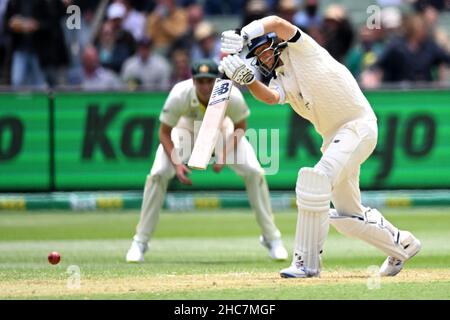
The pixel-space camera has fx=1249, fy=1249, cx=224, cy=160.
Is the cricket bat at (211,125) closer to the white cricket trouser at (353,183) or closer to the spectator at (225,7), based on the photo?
the white cricket trouser at (353,183)

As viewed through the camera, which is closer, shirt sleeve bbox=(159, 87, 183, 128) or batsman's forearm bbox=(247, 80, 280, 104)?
batsman's forearm bbox=(247, 80, 280, 104)

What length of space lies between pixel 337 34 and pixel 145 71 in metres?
2.96

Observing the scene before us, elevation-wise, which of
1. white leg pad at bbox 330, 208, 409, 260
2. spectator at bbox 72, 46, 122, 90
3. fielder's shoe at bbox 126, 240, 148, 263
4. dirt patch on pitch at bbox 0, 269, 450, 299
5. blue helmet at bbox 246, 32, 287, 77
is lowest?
fielder's shoe at bbox 126, 240, 148, 263

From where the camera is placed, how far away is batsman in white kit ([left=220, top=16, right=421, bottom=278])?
30.0 feet

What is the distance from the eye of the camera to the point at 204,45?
1925 centimetres

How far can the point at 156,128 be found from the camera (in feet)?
56.8

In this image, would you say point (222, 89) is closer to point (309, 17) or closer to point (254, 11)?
point (254, 11)

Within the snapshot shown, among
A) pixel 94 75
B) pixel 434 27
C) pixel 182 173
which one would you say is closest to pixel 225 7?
pixel 94 75

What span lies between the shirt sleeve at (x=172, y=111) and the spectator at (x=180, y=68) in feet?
22.0

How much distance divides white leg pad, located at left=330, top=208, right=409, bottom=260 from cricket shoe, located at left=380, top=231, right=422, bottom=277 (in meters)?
0.09

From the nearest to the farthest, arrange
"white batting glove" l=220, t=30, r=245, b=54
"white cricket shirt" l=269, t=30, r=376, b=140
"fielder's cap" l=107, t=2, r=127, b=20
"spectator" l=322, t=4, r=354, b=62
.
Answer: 1. "white batting glove" l=220, t=30, r=245, b=54
2. "white cricket shirt" l=269, t=30, r=376, b=140
3. "spectator" l=322, t=4, r=354, b=62
4. "fielder's cap" l=107, t=2, r=127, b=20

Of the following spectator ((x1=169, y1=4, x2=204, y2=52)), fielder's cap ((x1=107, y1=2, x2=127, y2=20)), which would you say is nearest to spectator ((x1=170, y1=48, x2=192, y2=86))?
spectator ((x1=169, y1=4, x2=204, y2=52))

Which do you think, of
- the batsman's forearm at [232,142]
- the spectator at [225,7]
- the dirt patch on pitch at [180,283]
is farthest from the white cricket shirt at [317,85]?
the spectator at [225,7]

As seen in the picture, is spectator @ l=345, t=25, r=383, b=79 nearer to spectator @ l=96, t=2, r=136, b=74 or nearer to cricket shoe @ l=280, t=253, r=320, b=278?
spectator @ l=96, t=2, r=136, b=74
